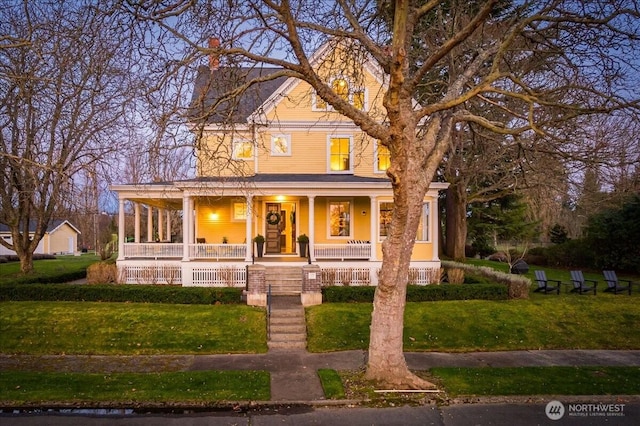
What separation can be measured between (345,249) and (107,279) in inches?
376

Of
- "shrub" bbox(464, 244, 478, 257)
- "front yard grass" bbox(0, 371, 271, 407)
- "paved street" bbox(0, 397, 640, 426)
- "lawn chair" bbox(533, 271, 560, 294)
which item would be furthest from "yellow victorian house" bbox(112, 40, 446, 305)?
"shrub" bbox(464, 244, 478, 257)

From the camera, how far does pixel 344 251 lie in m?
18.5

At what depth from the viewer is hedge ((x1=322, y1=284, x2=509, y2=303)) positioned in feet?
50.1

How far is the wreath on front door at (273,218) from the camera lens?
21.2m

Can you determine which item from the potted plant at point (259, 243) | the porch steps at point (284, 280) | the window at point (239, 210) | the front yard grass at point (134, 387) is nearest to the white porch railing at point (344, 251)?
the porch steps at point (284, 280)

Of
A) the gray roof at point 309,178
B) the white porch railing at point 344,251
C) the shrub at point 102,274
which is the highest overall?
the gray roof at point 309,178

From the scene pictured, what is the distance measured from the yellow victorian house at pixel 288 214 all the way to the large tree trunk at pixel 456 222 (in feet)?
24.7

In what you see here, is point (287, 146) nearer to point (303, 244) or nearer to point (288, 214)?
point (288, 214)

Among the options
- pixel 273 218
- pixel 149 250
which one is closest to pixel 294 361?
pixel 149 250

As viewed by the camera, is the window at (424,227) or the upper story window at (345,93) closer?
the upper story window at (345,93)

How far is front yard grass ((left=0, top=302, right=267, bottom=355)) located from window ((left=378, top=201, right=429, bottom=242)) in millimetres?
8671

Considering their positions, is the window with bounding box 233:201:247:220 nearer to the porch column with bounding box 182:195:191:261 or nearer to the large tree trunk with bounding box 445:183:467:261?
the porch column with bounding box 182:195:191:261

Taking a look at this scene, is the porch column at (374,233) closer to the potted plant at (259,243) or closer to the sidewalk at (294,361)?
the potted plant at (259,243)

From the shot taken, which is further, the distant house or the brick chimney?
the distant house
